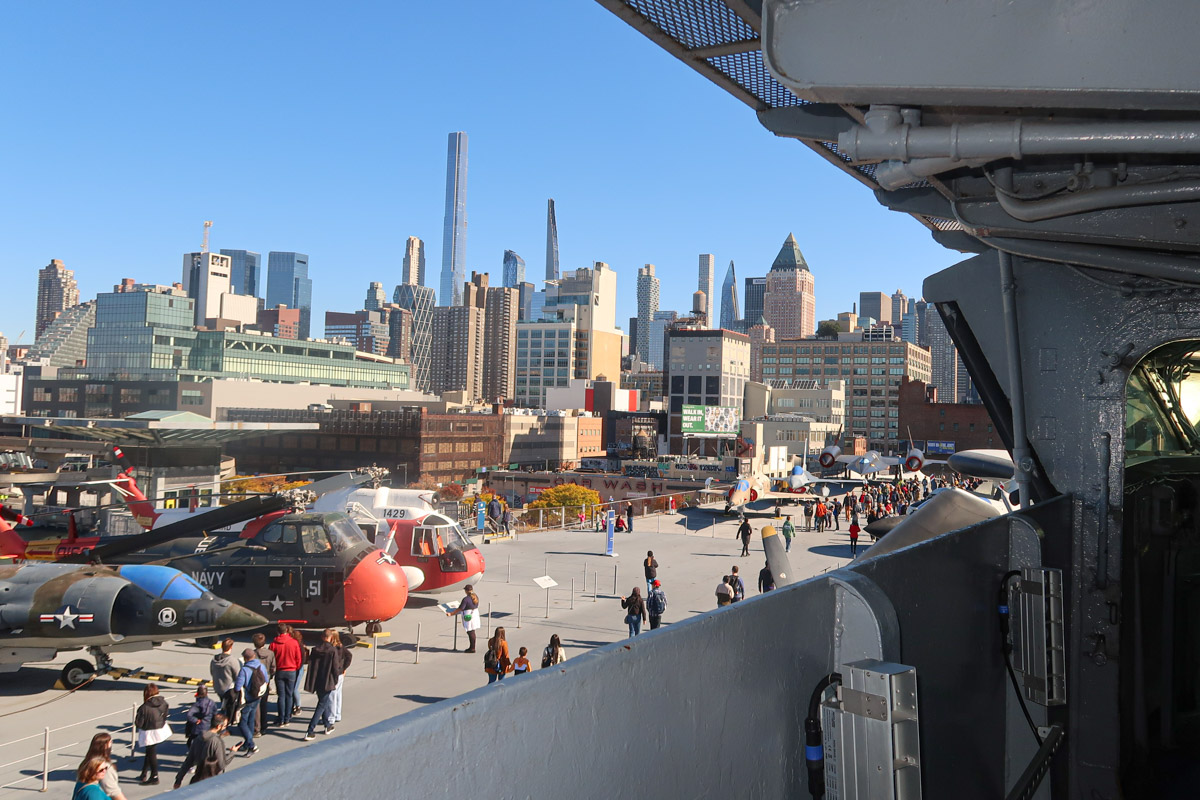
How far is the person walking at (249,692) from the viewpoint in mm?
11188

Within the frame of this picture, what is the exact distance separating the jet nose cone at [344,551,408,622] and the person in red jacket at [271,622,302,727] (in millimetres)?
3754

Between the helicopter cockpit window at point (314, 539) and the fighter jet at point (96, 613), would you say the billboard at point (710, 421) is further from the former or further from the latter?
the fighter jet at point (96, 613)

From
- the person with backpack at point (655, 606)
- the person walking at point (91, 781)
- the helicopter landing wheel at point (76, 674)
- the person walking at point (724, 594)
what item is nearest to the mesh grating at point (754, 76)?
the person walking at point (91, 781)

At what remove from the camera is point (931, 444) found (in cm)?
9100

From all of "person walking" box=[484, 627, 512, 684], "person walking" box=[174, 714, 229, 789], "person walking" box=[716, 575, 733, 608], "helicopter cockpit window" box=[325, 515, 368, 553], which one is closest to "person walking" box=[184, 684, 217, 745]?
"person walking" box=[174, 714, 229, 789]

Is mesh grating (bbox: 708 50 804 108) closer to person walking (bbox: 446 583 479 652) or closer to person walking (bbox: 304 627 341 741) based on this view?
person walking (bbox: 304 627 341 741)

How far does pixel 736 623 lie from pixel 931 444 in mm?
96352

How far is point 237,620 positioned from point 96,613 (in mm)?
2251

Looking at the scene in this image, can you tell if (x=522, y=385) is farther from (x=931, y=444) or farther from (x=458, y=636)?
(x=458, y=636)

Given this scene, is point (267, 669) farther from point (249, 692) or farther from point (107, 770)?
point (107, 770)

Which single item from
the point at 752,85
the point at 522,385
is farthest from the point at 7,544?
the point at 522,385

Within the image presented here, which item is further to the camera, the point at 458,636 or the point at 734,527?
the point at 734,527

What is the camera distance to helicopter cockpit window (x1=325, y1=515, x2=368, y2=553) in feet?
54.3

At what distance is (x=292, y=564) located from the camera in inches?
646
